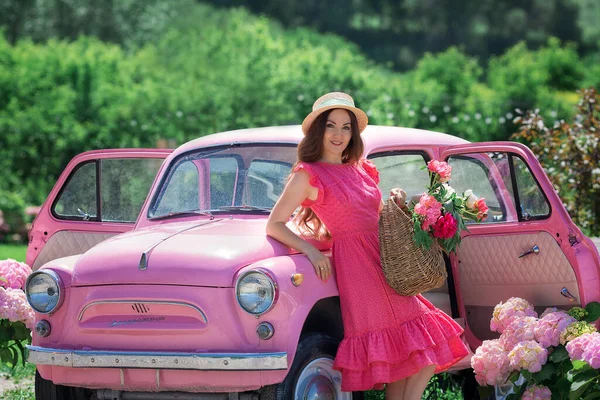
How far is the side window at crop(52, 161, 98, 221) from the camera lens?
23.5 feet

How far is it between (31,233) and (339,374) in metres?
2.66

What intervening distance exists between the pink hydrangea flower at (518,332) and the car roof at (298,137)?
124cm

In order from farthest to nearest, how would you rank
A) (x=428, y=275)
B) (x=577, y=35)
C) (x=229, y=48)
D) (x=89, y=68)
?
1. (x=577, y=35)
2. (x=229, y=48)
3. (x=89, y=68)
4. (x=428, y=275)

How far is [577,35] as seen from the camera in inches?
1922

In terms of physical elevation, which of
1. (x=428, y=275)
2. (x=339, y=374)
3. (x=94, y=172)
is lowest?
(x=339, y=374)

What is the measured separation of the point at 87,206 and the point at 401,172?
2.07 metres

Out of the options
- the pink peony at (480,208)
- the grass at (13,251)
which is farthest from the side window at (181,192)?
the grass at (13,251)

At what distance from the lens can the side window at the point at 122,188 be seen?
7.17 meters

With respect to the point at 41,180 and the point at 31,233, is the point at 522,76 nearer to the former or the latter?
the point at 41,180

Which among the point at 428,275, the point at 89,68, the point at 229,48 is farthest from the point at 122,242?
the point at 229,48

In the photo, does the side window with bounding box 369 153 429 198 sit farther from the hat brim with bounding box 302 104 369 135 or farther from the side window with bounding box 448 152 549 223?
the hat brim with bounding box 302 104 369 135

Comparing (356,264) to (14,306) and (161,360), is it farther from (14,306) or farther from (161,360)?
(14,306)

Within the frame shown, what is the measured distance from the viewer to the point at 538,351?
589cm

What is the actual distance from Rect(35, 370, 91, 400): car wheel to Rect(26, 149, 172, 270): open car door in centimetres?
145
